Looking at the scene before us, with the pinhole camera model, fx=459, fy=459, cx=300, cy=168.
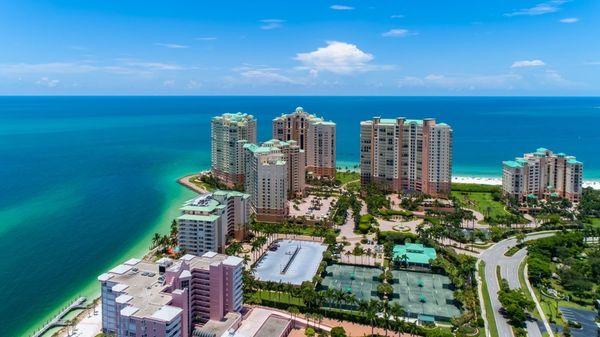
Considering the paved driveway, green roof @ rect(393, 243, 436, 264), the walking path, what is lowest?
the paved driveway

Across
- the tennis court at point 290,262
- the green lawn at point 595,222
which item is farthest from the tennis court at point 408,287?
the green lawn at point 595,222

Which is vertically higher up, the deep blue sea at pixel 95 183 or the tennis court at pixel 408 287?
the deep blue sea at pixel 95 183

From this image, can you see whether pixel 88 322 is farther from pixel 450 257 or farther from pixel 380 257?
pixel 450 257

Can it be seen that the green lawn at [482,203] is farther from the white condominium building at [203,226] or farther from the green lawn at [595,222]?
the white condominium building at [203,226]

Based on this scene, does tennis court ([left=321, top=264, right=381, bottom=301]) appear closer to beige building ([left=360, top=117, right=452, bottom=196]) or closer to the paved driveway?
the paved driveway

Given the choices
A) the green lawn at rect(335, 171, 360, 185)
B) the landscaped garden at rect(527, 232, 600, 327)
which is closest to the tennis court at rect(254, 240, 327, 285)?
the landscaped garden at rect(527, 232, 600, 327)

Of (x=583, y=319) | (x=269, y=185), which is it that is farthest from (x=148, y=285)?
(x=583, y=319)

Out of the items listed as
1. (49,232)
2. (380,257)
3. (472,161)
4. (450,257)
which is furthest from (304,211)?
(472,161)
